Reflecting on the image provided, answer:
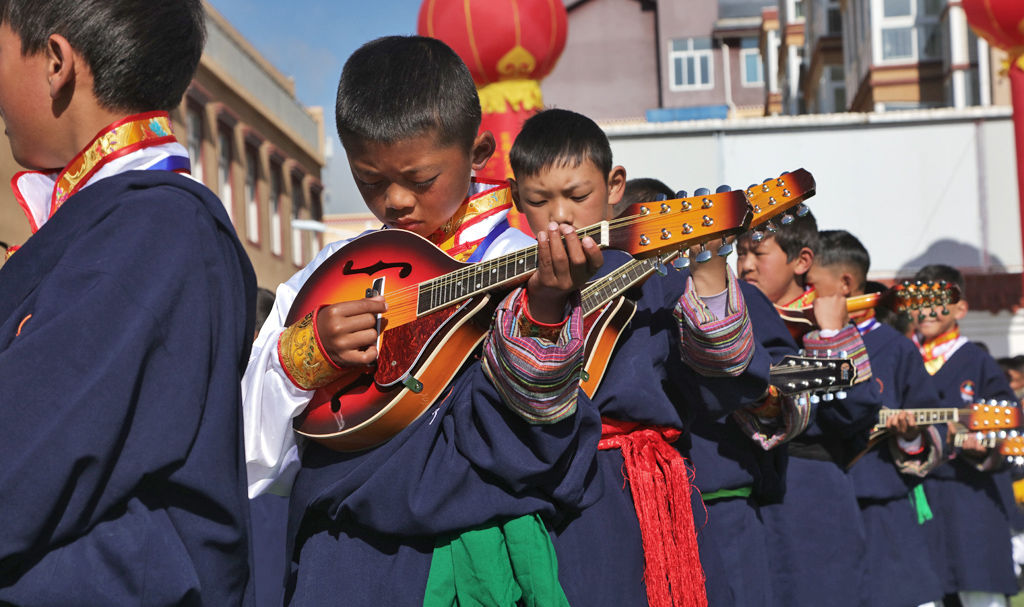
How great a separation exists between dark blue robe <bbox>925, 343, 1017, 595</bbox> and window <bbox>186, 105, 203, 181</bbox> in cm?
1528

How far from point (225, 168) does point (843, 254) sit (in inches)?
714

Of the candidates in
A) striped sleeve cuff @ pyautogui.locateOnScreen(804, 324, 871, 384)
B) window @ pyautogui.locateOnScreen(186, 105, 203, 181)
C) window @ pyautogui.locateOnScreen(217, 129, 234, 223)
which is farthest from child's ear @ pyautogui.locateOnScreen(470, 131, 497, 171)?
window @ pyautogui.locateOnScreen(217, 129, 234, 223)

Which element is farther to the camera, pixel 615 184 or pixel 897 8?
pixel 897 8

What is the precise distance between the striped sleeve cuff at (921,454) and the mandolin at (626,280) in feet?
9.49

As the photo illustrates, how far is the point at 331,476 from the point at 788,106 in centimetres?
3755

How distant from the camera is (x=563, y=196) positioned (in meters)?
2.67

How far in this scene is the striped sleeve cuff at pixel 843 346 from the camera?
356 centimetres

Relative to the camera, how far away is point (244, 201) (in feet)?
70.2

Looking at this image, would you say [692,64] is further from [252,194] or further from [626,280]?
[626,280]

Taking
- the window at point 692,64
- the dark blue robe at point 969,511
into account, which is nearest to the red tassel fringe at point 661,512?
the dark blue robe at point 969,511

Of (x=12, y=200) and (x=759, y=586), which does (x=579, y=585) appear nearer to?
(x=759, y=586)

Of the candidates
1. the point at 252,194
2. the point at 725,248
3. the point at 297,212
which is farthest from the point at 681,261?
the point at 297,212

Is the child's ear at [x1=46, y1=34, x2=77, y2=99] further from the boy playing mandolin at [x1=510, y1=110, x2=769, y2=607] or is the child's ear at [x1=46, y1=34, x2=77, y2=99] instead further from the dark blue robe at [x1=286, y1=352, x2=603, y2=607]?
the boy playing mandolin at [x1=510, y1=110, x2=769, y2=607]

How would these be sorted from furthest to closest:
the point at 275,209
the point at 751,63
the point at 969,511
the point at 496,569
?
the point at 751,63 → the point at 275,209 → the point at 969,511 → the point at 496,569
